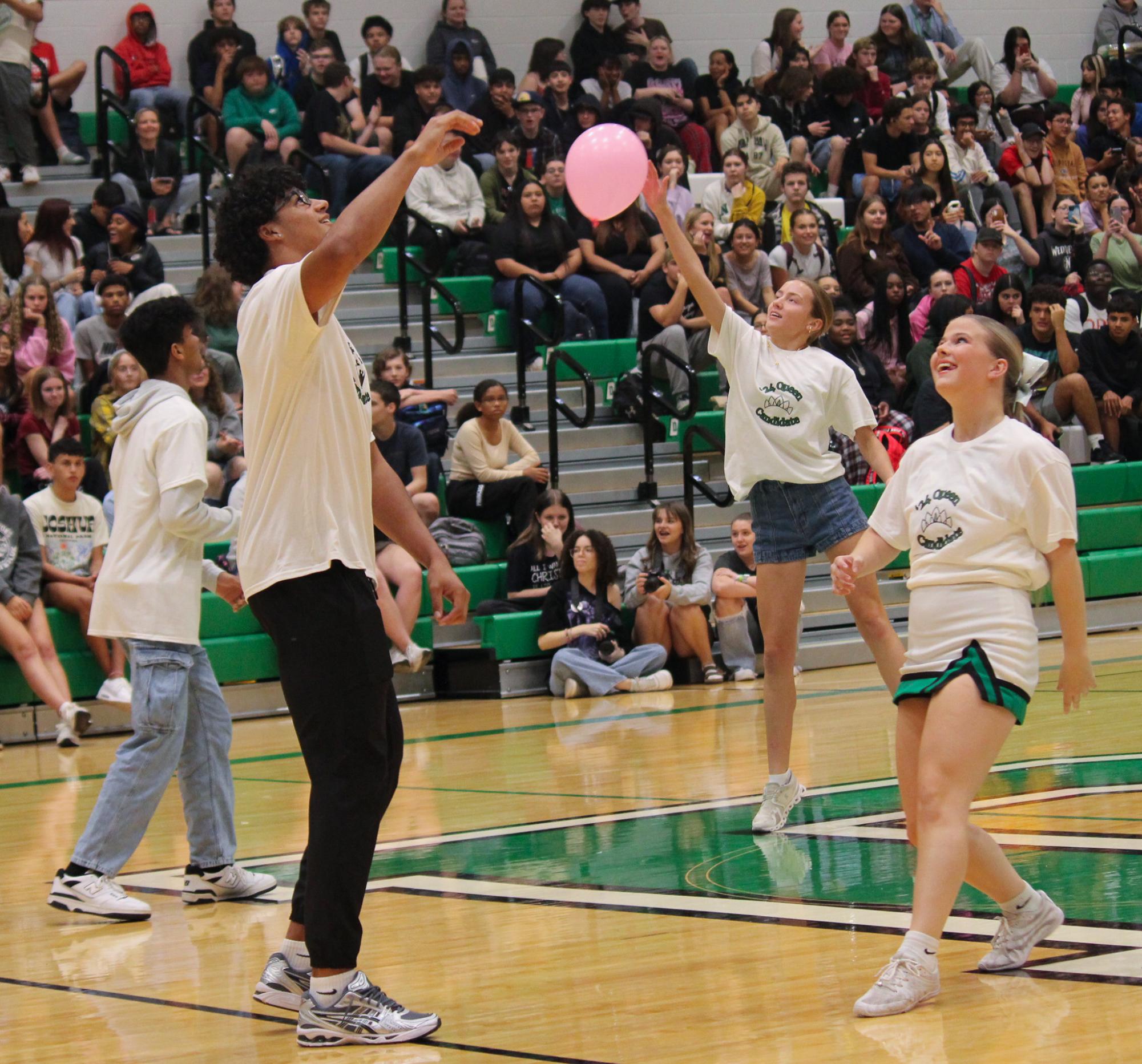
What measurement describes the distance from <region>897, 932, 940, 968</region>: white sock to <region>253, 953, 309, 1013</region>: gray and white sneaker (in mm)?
1267

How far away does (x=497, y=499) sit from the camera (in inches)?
441

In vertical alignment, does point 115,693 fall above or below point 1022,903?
below

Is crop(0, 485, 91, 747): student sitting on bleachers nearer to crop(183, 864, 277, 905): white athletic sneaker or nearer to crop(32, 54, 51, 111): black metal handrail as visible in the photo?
crop(183, 864, 277, 905): white athletic sneaker

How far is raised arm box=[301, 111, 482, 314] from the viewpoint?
3.18 meters

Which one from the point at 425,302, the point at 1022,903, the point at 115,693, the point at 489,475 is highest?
the point at 425,302

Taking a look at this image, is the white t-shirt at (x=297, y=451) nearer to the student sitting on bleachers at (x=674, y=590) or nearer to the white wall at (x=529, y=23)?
the student sitting on bleachers at (x=674, y=590)

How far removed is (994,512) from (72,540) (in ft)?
24.2

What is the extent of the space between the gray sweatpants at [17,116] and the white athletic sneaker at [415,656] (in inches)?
227

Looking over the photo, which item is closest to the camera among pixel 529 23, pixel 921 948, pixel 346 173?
pixel 921 948

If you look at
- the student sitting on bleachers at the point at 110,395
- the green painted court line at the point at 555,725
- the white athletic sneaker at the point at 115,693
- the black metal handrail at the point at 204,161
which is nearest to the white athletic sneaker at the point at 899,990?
the green painted court line at the point at 555,725

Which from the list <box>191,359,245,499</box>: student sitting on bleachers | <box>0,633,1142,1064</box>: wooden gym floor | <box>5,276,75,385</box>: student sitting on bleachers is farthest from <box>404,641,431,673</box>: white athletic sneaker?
<box>5,276,75,385</box>: student sitting on bleachers

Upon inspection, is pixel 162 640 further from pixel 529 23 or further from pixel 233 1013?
pixel 529 23

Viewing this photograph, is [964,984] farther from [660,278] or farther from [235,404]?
[660,278]

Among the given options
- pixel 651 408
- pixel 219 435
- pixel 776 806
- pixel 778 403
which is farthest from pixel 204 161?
pixel 776 806
